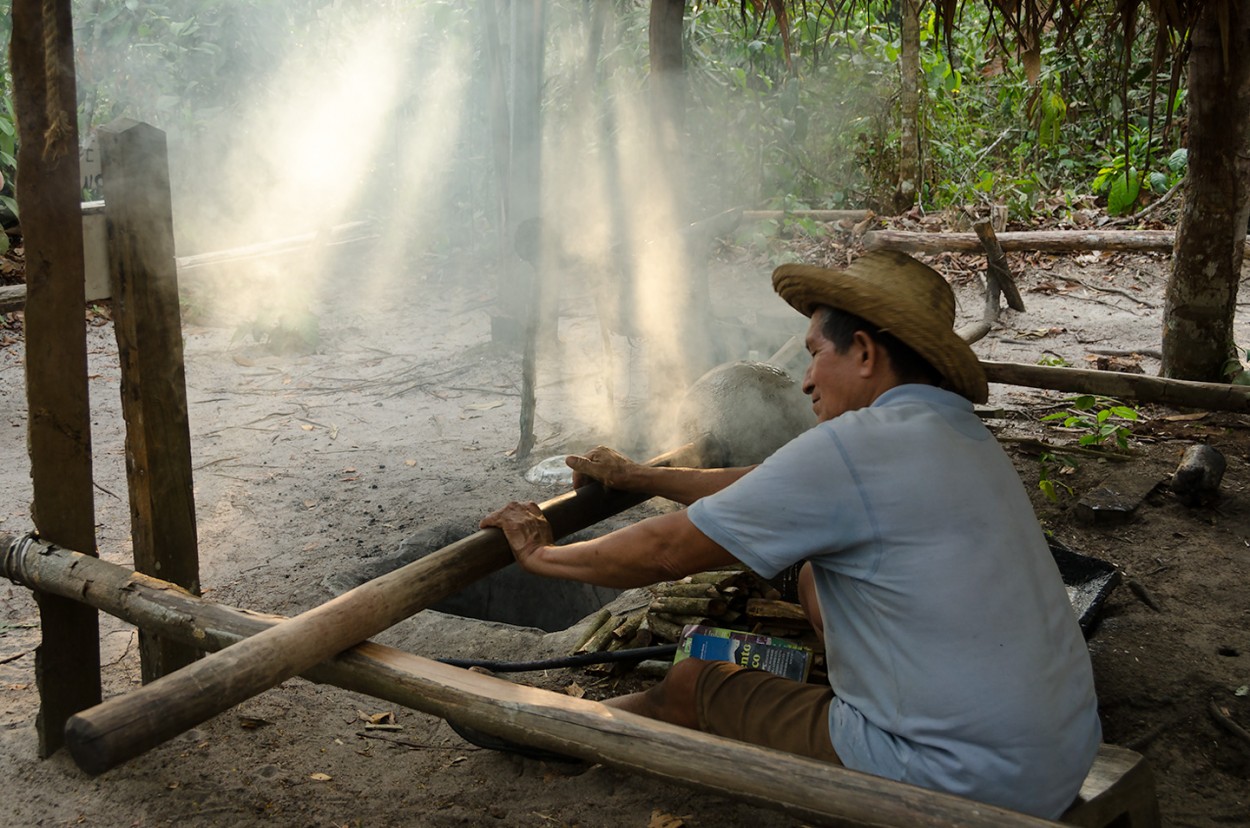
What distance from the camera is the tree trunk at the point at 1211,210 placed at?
18.9 ft

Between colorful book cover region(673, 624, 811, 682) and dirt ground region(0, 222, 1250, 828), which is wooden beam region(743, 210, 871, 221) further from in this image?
colorful book cover region(673, 624, 811, 682)

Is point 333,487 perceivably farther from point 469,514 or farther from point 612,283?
point 612,283

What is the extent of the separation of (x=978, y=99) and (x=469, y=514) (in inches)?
402

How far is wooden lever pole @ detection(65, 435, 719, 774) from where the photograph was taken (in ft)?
5.95

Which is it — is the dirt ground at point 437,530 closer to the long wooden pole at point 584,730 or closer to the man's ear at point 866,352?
Result: the long wooden pole at point 584,730

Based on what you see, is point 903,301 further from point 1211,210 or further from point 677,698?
point 1211,210

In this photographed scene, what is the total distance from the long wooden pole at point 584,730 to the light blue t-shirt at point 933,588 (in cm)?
25

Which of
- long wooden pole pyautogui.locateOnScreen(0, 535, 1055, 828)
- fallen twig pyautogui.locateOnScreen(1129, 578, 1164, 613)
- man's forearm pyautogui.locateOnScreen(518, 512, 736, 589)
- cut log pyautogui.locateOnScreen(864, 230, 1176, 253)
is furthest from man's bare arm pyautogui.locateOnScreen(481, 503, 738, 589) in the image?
cut log pyautogui.locateOnScreen(864, 230, 1176, 253)

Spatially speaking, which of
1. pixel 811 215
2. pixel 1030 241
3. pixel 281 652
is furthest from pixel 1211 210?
pixel 281 652

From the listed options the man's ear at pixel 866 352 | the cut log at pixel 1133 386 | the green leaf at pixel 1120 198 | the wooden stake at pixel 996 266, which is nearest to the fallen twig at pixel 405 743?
the man's ear at pixel 866 352

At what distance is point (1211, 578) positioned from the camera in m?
4.31

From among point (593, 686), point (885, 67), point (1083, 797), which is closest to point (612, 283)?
point (593, 686)

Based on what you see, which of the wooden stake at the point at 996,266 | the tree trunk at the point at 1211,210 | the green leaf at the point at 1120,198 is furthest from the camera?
the green leaf at the point at 1120,198

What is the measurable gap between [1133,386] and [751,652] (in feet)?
10.8
